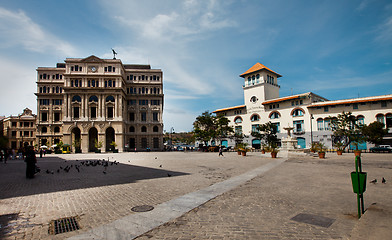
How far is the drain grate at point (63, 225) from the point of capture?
4.68 metres

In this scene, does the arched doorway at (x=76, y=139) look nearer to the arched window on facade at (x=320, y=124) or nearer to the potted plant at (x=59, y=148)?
the potted plant at (x=59, y=148)

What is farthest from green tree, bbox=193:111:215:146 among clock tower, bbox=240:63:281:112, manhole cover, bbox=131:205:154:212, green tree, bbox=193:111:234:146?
manhole cover, bbox=131:205:154:212

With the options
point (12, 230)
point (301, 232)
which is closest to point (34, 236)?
point (12, 230)

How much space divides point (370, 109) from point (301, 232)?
44302mm

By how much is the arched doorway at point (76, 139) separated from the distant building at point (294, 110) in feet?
123

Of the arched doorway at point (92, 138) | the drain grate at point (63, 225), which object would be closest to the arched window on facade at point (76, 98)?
the arched doorway at point (92, 138)

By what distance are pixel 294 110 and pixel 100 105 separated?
45592 mm

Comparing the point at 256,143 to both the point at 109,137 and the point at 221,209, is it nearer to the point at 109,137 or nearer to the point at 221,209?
the point at 109,137

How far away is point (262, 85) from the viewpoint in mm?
52438

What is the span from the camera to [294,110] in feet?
150

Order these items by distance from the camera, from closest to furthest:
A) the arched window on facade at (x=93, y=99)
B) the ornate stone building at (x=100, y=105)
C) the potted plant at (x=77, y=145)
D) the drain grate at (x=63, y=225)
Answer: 1. the drain grate at (x=63, y=225)
2. the potted plant at (x=77, y=145)
3. the ornate stone building at (x=100, y=105)
4. the arched window on facade at (x=93, y=99)

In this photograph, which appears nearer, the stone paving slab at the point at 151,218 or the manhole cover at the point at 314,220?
the stone paving slab at the point at 151,218

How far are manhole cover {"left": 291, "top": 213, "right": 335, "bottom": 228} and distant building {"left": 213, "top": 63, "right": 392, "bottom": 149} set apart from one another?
3660cm

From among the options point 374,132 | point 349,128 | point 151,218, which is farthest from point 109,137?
point 374,132
